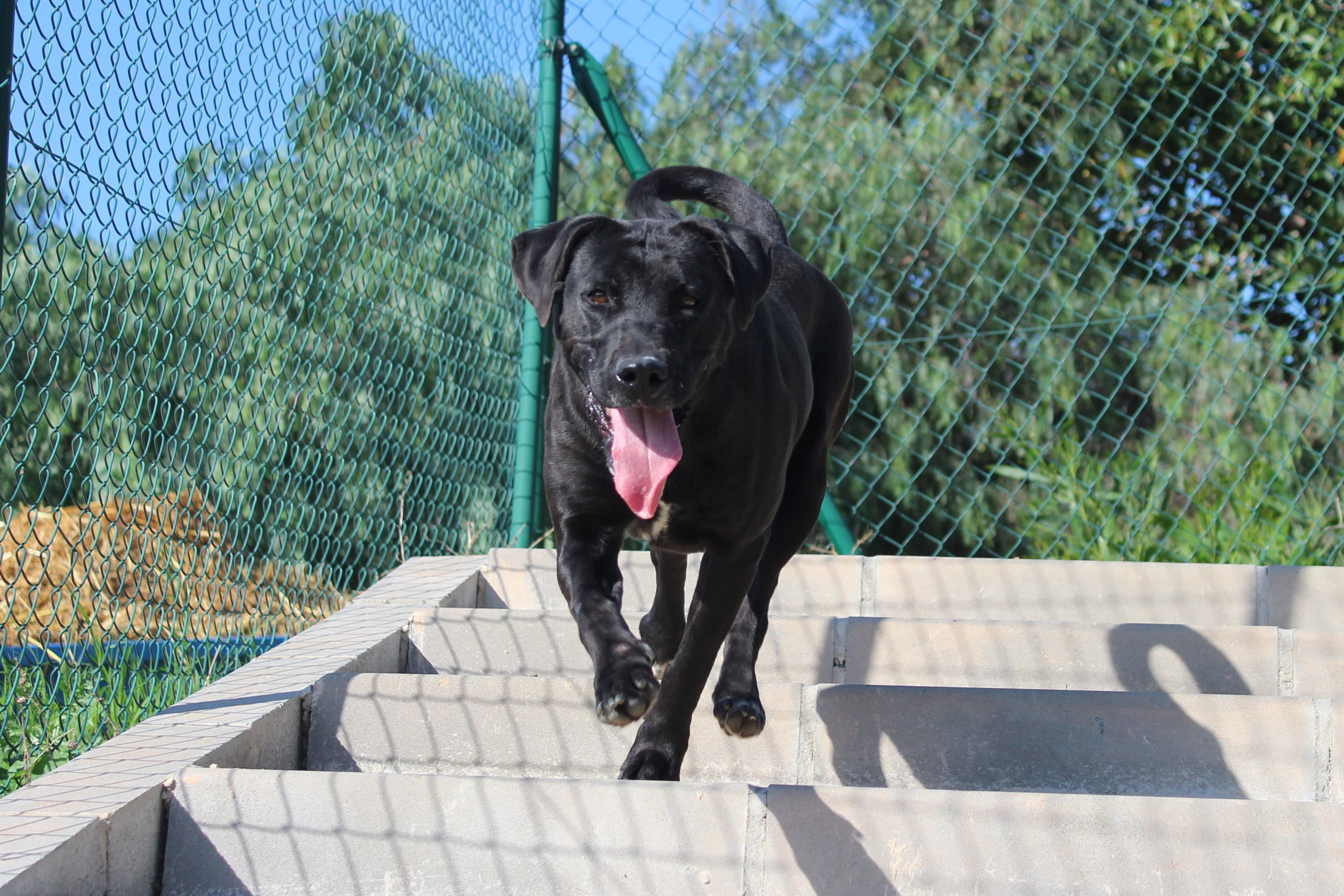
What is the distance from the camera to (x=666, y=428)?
2.41 metres

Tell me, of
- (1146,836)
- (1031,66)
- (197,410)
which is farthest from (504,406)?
(1031,66)

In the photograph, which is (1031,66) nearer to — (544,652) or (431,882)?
(544,652)

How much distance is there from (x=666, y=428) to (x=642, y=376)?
0.45ft

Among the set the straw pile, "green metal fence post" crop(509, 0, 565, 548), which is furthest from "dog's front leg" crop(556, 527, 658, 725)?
"green metal fence post" crop(509, 0, 565, 548)

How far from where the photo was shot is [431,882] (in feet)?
7.13

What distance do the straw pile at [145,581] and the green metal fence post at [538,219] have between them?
2.63 feet

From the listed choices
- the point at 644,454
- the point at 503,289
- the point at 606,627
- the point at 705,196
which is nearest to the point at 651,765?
the point at 606,627

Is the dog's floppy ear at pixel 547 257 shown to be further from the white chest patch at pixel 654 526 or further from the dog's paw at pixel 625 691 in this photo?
the dog's paw at pixel 625 691

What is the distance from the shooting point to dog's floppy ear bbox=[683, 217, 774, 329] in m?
2.59

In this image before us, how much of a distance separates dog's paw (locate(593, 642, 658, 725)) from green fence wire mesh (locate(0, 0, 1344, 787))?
1169mm

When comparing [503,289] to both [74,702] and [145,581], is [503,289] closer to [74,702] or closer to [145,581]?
[145,581]

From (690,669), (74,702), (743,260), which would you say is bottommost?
(74,702)

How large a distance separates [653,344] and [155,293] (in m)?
1.43

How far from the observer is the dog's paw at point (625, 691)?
85.0 inches
